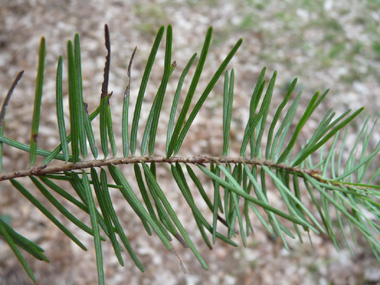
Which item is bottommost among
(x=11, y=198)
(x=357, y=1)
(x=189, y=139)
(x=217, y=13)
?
(x=11, y=198)

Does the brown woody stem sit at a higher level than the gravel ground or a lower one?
lower

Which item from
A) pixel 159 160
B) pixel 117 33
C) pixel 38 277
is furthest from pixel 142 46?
pixel 159 160

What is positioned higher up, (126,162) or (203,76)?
(203,76)

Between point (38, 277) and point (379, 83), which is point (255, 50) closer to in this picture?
point (379, 83)

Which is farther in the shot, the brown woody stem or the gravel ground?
the gravel ground

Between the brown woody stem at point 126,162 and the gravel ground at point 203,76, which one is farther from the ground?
the gravel ground at point 203,76

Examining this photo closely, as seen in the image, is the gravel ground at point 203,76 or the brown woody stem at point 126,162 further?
the gravel ground at point 203,76

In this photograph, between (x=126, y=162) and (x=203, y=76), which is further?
(x=203, y=76)

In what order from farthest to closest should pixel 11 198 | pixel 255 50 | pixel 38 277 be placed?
pixel 255 50 < pixel 11 198 < pixel 38 277
